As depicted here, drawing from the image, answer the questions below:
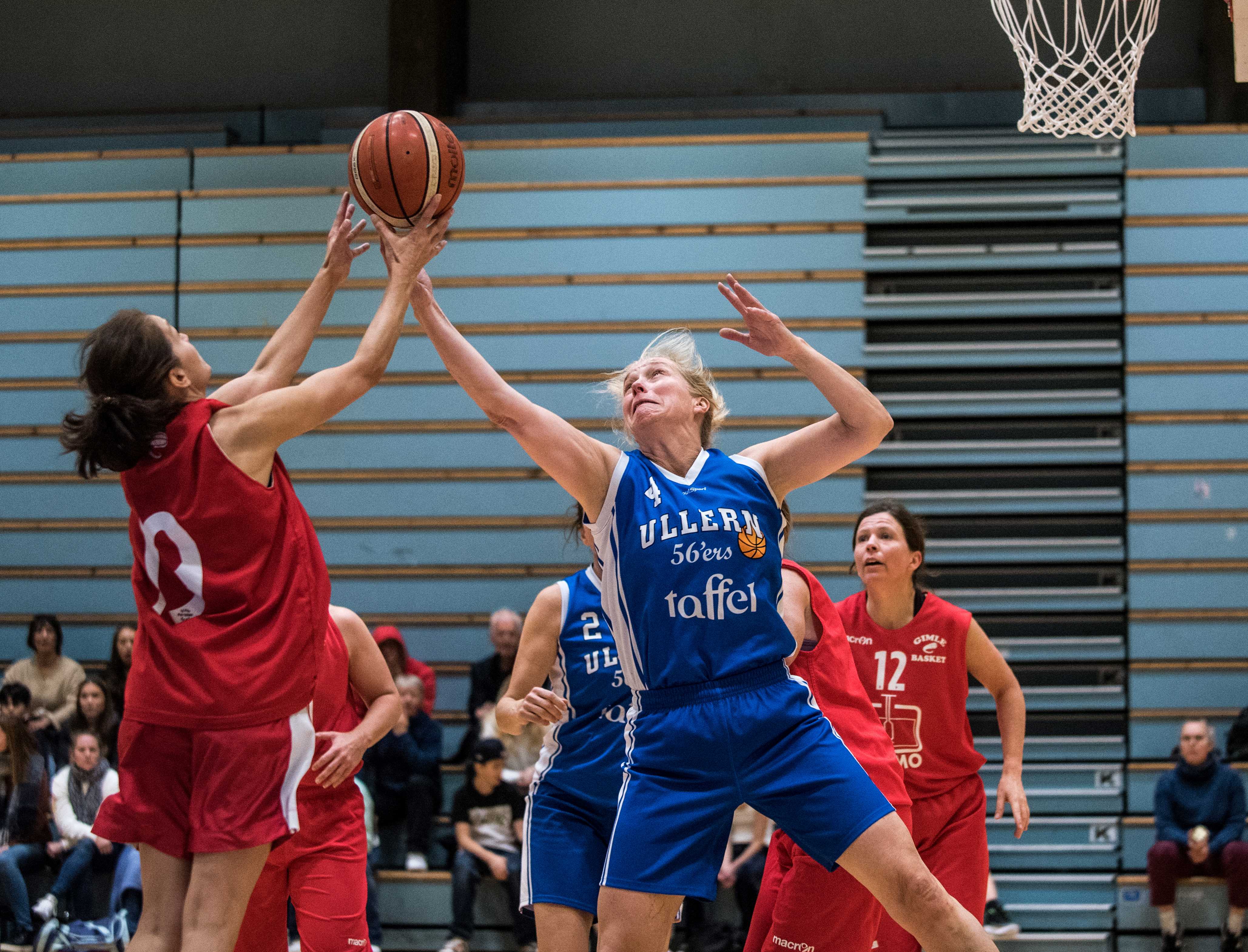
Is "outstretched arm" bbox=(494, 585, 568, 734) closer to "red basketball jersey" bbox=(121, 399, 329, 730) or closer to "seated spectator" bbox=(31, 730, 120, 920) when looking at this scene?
"red basketball jersey" bbox=(121, 399, 329, 730)

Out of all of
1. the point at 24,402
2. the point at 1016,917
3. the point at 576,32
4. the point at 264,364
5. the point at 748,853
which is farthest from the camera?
the point at 576,32

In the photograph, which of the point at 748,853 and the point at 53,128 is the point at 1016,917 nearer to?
the point at 748,853

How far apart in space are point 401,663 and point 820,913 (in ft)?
16.8

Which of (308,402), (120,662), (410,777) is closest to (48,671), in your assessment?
(120,662)

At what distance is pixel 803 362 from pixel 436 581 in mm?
6251

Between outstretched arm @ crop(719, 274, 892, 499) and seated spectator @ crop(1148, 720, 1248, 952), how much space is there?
16.9 feet

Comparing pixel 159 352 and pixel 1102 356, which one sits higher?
pixel 1102 356

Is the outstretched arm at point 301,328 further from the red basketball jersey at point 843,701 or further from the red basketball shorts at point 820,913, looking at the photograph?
the red basketball shorts at point 820,913

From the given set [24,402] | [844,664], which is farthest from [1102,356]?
[24,402]

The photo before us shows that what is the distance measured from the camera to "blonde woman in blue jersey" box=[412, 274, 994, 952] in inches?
118

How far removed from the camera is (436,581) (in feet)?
30.6

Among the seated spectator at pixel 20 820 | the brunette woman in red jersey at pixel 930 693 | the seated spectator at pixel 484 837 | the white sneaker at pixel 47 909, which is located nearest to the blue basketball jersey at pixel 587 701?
the brunette woman in red jersey at pixel 930 693

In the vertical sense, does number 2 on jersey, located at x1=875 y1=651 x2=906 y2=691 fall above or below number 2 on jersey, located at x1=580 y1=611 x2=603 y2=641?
below

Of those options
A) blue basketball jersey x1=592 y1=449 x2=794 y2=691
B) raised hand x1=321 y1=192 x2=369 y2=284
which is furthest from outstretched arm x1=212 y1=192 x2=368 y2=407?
blue basketball jersey x1=592 y1=449 x2=794 y2=691
